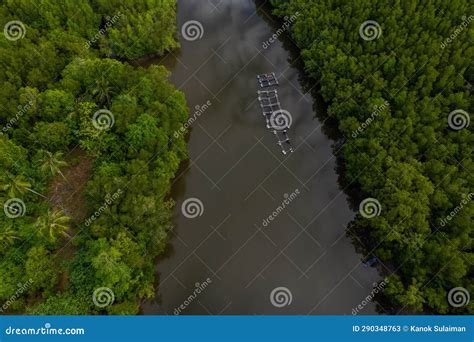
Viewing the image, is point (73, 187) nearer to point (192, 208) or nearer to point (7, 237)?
point (7, 237)

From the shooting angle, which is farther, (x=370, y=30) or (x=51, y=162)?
(x=370, y=30)

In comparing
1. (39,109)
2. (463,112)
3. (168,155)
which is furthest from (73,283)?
(463,112)
